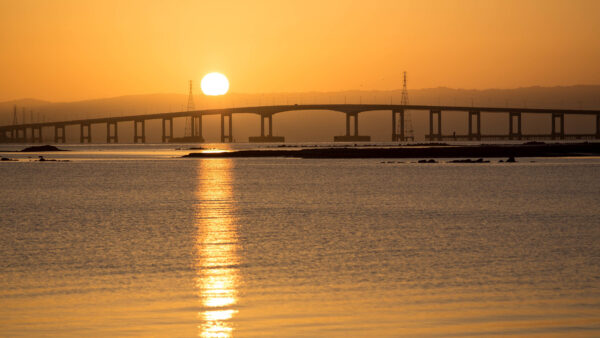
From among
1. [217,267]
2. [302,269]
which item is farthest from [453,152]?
[302,269]

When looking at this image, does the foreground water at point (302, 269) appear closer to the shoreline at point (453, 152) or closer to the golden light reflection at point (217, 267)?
the golden light reflection at point (217, 267)

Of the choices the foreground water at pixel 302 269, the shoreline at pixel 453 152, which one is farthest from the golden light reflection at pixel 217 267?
the shoreline at pixel 453 152

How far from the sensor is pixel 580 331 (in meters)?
9.71

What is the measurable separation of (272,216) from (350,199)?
27.6 ft

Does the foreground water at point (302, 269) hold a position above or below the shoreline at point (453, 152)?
above

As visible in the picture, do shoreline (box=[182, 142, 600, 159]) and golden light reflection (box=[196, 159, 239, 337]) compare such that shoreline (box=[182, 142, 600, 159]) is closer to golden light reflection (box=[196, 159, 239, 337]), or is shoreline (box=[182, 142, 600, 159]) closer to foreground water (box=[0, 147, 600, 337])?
foreground water (box=[0, 147, 600, 337])

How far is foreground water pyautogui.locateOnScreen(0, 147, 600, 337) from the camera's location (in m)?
10.4

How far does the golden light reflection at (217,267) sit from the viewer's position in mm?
10541

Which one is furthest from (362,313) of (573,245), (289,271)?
(573,245)

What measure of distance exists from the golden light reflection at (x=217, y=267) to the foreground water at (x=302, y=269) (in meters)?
0.04

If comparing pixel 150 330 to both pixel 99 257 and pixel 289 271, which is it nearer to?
pixel 289 271

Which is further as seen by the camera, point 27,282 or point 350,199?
point 350,199

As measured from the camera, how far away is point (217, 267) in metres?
15.5

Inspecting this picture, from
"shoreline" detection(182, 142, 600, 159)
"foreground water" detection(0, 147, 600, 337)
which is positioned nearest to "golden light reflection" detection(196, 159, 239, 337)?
"foreground water" detection(0, 147, 600, 337)
